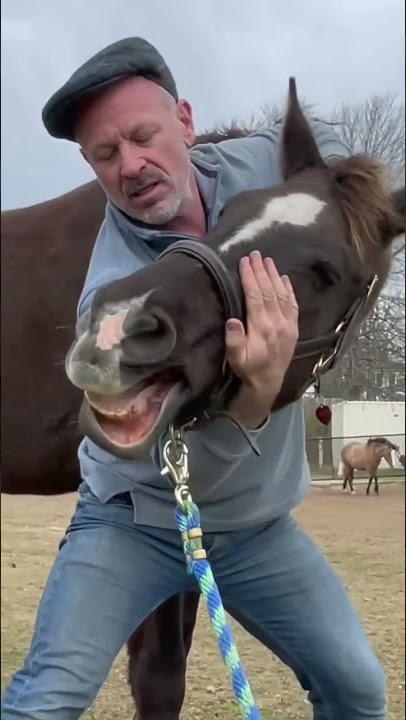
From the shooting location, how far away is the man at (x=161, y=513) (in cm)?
136

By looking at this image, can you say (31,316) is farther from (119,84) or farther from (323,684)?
(323,684)

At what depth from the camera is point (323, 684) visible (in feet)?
4.74

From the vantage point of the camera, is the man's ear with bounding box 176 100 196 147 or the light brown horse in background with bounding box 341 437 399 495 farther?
the light brown horse in background with bounding box 341 437 399 495

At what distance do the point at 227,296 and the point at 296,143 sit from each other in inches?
17.0

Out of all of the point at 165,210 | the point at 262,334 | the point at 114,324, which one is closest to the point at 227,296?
the point at 262,334

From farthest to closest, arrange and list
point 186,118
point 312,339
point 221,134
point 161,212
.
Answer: point 221,134 → point 186,118 → point 161,212 → point 312,339

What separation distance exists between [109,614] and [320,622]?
315 mm

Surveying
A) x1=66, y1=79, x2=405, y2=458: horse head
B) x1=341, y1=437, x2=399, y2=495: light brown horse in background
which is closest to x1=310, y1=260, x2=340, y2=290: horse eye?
x1=66, y1=79, x2=405, y2=458: horse head

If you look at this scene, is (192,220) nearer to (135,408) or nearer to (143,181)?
(143,181)

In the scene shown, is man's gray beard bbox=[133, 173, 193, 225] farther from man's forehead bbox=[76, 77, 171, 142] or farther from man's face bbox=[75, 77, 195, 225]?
man's forehead bbox=[76, 77, 171, 142]

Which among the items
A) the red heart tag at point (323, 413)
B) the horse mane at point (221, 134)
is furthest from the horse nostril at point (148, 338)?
the horse mane at point (221, 134)

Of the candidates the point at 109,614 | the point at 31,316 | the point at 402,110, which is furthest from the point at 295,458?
the point at 402,110

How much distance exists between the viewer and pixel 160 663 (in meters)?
2.09

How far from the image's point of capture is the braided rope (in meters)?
1.08
